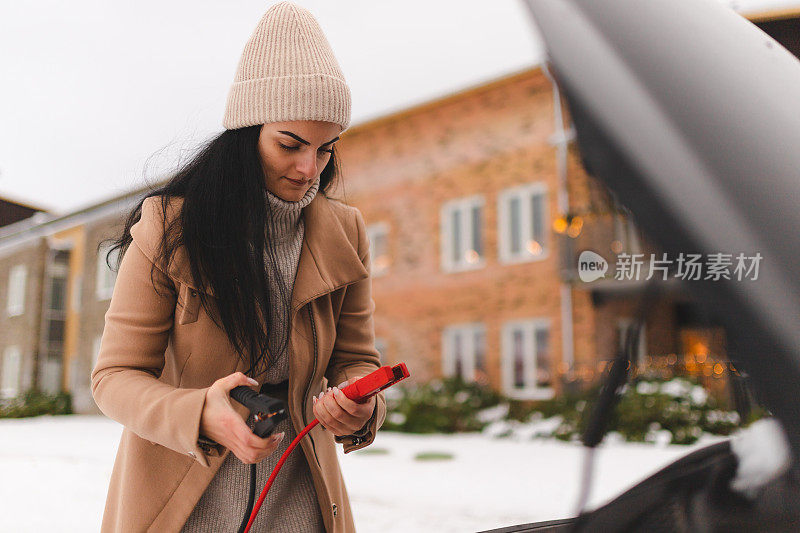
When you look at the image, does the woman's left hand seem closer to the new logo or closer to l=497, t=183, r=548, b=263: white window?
the new logo

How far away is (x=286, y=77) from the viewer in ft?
2.68

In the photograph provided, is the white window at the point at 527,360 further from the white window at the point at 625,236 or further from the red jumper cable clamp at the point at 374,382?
the white window at the point at 625,236

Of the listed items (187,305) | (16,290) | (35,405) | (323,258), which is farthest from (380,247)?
(187,305)

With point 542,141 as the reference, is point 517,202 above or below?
below

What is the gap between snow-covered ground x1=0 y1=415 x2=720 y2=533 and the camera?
3582mm

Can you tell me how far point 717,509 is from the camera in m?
0.50

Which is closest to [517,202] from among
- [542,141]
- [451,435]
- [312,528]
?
[542,141]

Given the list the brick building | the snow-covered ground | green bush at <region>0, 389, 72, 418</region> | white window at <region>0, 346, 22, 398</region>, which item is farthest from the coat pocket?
white window at <region>0, 346, 22, 398</region>

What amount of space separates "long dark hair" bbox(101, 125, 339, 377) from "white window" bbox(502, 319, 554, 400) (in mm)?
8544

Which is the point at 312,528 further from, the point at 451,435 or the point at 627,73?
the point at 451,435

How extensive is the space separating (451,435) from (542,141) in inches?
171

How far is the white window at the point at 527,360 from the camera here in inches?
358

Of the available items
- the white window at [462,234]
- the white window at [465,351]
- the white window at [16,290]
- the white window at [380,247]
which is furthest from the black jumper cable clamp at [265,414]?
the white window at [16,290]

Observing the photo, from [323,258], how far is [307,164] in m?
0.14
